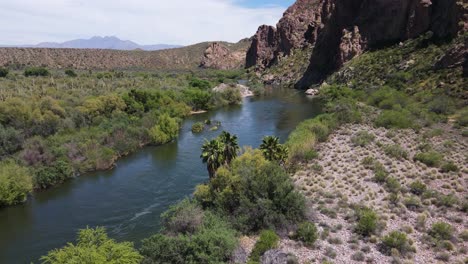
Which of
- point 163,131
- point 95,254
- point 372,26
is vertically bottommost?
point 163,131

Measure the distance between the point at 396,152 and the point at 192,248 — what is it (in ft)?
85.1

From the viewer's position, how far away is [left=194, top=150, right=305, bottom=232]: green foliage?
24511 mm

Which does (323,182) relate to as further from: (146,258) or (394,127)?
(394,127)

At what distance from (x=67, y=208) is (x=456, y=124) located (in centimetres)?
4862

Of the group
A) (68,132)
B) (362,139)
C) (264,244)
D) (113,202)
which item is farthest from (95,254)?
(68,132)

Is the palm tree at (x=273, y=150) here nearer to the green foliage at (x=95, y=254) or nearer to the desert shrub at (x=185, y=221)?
the desert shrub at (x=185, y=221)

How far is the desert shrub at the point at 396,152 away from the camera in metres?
36.5

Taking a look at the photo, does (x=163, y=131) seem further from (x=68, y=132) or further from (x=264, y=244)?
(x=264, y=244)

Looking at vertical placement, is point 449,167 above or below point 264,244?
above

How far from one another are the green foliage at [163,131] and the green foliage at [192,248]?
3574 cm

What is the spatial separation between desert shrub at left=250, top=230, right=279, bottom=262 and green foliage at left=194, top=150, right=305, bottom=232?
1623 mm

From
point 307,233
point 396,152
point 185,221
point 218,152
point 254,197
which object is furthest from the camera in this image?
point 396,152

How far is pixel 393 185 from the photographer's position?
95.1ft

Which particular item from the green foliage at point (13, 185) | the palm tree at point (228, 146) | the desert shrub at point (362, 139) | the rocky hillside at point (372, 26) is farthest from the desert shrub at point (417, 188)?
the rocky hillside at point (372, 26)
